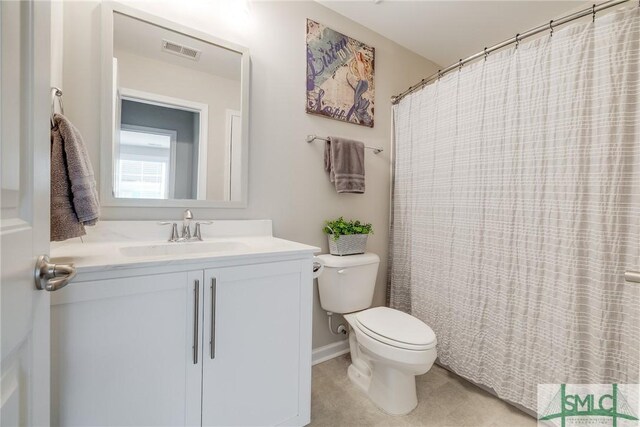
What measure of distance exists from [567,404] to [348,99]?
6.73 ft

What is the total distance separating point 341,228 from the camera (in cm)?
184

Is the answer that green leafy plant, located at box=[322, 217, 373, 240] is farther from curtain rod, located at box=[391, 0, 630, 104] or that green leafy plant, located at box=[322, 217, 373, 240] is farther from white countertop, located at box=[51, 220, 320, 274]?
curtain rod, located at box=[391, 0, 630, 104]

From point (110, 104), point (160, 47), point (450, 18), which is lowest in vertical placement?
point (110, 104)

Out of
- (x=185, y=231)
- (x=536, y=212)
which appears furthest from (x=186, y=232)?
(x=536, y=212)

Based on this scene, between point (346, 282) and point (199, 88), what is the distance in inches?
54.6

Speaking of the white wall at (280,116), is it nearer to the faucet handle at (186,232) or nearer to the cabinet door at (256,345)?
the faucet handle at (186,232)

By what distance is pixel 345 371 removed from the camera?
181cm

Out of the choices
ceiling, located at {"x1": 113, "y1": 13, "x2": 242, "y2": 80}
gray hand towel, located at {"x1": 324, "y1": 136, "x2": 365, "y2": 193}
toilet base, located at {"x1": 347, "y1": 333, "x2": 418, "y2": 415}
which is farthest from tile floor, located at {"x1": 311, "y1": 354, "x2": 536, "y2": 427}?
ceiling, located at {"x1": 113, "y1": 13, "x2": 242, "y2": 80}

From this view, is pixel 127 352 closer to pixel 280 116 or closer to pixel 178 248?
pixel 178 248

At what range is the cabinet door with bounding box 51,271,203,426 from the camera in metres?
0.82

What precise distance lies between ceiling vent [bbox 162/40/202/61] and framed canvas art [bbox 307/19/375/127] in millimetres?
675

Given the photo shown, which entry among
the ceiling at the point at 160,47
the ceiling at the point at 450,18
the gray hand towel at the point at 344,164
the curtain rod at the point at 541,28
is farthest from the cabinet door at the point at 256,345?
the ceiling at the point at 450,18

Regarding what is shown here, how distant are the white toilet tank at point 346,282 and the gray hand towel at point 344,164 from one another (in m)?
0.47

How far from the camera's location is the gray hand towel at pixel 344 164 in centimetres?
188
